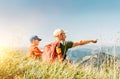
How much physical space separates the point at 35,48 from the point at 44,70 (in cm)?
390

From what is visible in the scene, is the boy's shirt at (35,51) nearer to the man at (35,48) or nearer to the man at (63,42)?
the man at (35,48)

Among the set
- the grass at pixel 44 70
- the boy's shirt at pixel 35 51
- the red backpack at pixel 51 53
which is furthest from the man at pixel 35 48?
the grass at pixel 44 70

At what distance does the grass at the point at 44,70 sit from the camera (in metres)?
8.31

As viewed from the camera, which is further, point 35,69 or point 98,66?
point 98,66

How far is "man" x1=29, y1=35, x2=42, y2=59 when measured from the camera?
12422 mm

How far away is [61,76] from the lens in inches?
333

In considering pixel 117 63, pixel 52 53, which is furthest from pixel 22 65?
pixel 52 53

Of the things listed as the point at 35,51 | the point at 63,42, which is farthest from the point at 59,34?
the point at 35,51

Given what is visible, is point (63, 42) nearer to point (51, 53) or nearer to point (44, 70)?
point (51, 53)

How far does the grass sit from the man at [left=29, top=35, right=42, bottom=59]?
2.09 m

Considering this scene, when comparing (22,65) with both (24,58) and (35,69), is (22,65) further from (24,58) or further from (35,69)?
(24,58)

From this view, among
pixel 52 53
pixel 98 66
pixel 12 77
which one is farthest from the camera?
pixel 52 53

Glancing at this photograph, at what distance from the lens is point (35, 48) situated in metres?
12.6

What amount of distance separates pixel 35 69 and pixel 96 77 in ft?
4.04
